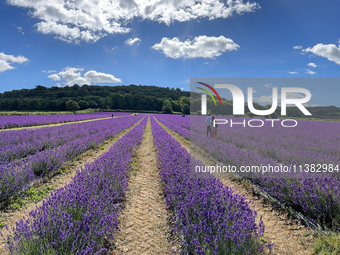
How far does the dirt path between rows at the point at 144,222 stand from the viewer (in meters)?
2.33

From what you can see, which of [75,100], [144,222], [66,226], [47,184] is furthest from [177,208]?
[75,100]

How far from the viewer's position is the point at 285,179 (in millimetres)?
3301

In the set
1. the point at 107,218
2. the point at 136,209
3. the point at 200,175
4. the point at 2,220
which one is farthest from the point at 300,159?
the point at 2,220

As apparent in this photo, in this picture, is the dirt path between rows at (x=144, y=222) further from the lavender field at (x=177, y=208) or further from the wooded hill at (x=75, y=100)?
the wooded hill at (x=75, y=100)

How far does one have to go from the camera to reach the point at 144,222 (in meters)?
2.91

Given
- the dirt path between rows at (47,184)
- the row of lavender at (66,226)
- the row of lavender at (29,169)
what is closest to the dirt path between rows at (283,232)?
the row of lavender at (66,226)

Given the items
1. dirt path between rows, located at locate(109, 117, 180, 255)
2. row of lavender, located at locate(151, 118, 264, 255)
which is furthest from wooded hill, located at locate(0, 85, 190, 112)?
row of lavender, located at locate(151, 118, 264, 255)

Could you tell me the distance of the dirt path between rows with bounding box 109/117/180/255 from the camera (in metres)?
2.33

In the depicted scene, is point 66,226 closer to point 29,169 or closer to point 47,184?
point 29,169

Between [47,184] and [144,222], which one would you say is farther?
[47,184]

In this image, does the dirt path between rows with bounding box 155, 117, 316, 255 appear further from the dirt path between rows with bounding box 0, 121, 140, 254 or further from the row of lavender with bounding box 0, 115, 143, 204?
the row of lavender with bounding box 0, 115, 143, 204

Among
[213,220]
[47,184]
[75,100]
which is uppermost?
[75,100]

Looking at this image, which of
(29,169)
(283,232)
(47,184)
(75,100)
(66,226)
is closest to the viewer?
(66,226)

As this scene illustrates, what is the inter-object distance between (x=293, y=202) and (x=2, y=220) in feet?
15.5
